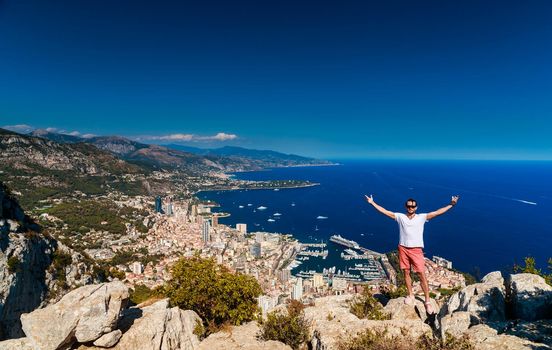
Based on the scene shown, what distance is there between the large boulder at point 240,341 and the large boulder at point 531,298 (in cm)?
563

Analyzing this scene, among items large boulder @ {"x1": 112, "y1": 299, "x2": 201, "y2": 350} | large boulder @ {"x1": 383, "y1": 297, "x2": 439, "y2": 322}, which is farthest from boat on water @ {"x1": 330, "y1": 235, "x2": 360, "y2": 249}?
large boulder @ {"x1": 112, "y1": 299, "x2": 201, "y2": 350}

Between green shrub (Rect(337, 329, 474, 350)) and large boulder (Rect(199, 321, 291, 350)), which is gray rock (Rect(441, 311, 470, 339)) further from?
large boulder (Rect(199, 321, 291, 350))

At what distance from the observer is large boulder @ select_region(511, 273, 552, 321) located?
700 centimetres

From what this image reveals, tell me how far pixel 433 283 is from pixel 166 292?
38085mm

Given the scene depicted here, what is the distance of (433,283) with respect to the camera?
129 feet

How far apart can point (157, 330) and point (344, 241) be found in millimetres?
71435

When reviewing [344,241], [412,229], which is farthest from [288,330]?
[344,241]

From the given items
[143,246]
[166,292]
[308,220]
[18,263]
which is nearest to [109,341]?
Result: [166,292]

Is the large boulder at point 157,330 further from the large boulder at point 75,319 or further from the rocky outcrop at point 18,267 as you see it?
the rocky outcrop at point 18,267

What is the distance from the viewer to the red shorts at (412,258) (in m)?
7.21

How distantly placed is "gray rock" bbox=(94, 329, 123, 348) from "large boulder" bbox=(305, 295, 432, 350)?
189 inches

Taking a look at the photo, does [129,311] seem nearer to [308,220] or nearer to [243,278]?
[243,278]

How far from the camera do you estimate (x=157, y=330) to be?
810 cm

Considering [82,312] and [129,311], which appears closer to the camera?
[82,312]
